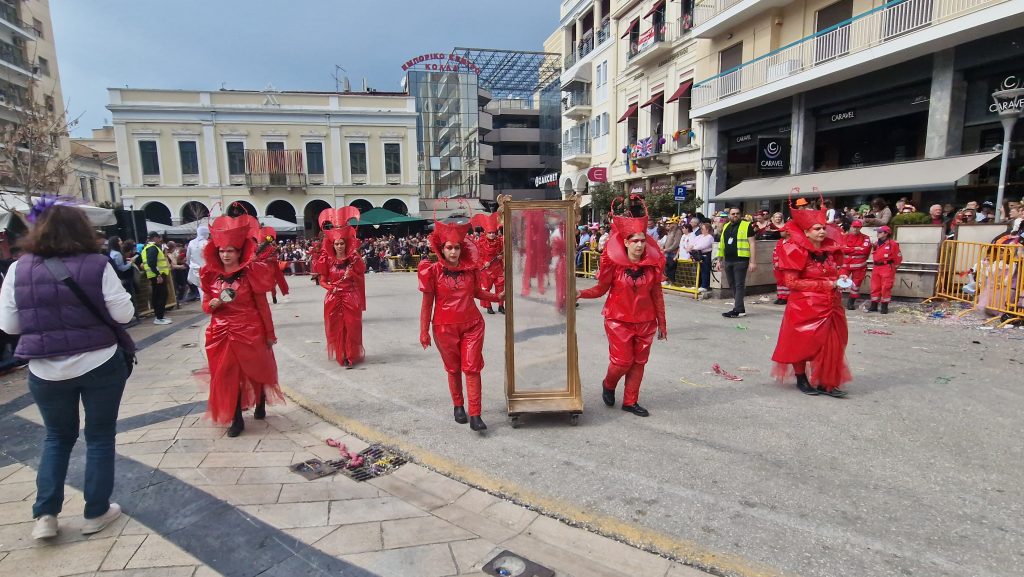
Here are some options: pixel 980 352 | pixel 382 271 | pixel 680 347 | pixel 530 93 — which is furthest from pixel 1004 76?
pixel 530 93

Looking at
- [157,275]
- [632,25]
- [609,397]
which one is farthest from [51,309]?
[632,25]

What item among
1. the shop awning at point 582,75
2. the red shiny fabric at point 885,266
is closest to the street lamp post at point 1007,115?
the red shiny fabric at point 885,266

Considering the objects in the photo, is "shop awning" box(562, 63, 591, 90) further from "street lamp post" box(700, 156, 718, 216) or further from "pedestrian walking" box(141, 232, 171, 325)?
"pedestrian walking" box(141, 232, 171, 325)

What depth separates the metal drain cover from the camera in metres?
2.57

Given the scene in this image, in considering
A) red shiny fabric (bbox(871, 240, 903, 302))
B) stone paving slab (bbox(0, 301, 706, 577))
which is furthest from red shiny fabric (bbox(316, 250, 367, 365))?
red shiny fabric (bbox(871, 240, 903, 302))

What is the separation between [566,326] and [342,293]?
3392 millimetres

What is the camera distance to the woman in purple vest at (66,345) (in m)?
2.71

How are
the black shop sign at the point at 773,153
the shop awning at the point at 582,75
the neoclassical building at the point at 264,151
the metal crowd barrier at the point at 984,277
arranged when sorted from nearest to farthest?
the metal crowd barrier at the point at 984,277 → the black shop sign at the point at 773,153 → the neoclassical building at the point at 264,151 → the shop awning at the point at 582,75

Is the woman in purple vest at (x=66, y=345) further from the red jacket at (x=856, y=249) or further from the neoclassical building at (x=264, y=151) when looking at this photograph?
the neoclassical building at (x=264, y=151)

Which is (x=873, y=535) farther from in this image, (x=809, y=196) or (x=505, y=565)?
(x=809, y=196)

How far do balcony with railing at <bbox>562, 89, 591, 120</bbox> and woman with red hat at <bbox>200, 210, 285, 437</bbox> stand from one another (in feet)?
97.9

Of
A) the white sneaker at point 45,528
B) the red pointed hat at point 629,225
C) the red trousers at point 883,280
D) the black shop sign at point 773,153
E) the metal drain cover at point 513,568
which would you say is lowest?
the metal drain cover at point 513,568

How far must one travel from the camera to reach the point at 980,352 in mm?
6648

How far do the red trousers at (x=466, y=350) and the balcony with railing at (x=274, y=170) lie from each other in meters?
30.8
